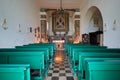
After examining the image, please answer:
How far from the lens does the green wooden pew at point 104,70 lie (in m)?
2.11

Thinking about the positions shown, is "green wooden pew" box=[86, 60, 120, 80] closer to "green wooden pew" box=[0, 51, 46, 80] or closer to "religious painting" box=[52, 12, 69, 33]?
"green wooden pew" box=[0, 51, 46, 80]

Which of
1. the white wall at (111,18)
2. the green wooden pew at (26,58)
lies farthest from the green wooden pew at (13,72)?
the white wall at (111,18)

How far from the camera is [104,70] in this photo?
2.13 meters

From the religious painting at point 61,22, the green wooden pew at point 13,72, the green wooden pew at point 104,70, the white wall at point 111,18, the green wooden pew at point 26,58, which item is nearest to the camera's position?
the green wooden pew at point 13,72

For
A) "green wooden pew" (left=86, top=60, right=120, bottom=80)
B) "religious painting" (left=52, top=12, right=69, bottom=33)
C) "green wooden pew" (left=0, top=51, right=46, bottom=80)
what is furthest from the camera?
"religious painting" (left=52, top=12, right=69, bottom=33)

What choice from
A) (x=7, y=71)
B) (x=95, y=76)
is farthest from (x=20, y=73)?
(x=95, y=76)

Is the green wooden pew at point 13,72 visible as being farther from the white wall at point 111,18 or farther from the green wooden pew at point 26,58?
the white wall at point 111,18

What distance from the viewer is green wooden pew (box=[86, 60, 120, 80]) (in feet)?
6.93

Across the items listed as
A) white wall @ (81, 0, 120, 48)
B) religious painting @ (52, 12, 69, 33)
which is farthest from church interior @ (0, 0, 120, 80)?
religious painting @ (52, 12, 69, 33)

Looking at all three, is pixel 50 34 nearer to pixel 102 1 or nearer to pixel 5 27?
pixel 102 1

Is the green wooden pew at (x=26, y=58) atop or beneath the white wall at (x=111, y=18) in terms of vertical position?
beneath

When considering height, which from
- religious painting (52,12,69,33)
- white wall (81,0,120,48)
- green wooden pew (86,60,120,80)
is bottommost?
green wooden pew (86,60,120,80)

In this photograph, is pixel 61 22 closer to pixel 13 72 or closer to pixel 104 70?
pixel 104 70

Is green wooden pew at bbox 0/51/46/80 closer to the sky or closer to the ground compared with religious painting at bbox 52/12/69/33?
closer to the ground
